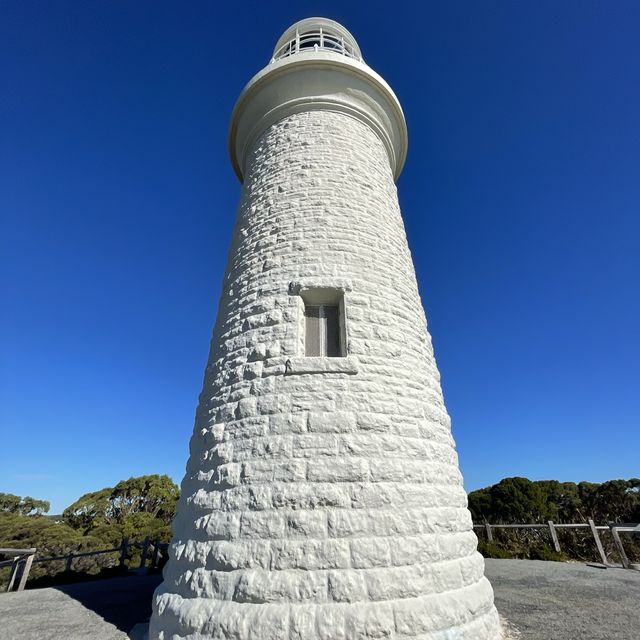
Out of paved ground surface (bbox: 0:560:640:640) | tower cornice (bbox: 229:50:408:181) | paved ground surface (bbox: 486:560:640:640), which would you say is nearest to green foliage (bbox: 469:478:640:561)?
paved ground surface (bbox: 486:560:640:640)

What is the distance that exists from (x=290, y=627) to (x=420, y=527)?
148 cm

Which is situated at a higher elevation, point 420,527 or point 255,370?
point 255,370

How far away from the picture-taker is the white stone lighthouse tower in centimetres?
324

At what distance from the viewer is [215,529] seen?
363 centimetres

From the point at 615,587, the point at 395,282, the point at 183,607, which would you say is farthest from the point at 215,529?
the point at 615,587

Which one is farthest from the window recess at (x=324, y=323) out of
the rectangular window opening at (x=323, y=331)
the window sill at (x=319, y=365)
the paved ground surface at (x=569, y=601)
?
the paved ground surface at (x=569, y=601)

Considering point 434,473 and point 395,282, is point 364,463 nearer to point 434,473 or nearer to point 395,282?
point 434,473

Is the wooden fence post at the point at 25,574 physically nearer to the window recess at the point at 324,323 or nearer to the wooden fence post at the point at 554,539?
the window recess at the point at 324,323

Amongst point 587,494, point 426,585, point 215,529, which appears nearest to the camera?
point 426,585

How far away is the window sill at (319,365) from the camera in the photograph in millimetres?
4219

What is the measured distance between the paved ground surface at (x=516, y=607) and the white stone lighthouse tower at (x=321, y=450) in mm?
1520

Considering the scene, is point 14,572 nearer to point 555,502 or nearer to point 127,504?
point 127,504

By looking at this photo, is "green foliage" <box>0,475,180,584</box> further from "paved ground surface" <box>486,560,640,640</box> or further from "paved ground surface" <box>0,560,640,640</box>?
"paved ground surface" <box>486,560,640,640</box>

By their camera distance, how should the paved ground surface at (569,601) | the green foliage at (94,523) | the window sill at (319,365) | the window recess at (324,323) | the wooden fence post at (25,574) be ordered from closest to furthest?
1. the window sill at (319,365)
2. the paved ground surface at (569,601)
3. the window recess at (324,323)
4. the wooden fence post at (25,574)
5. the green foliage at (94,523)
